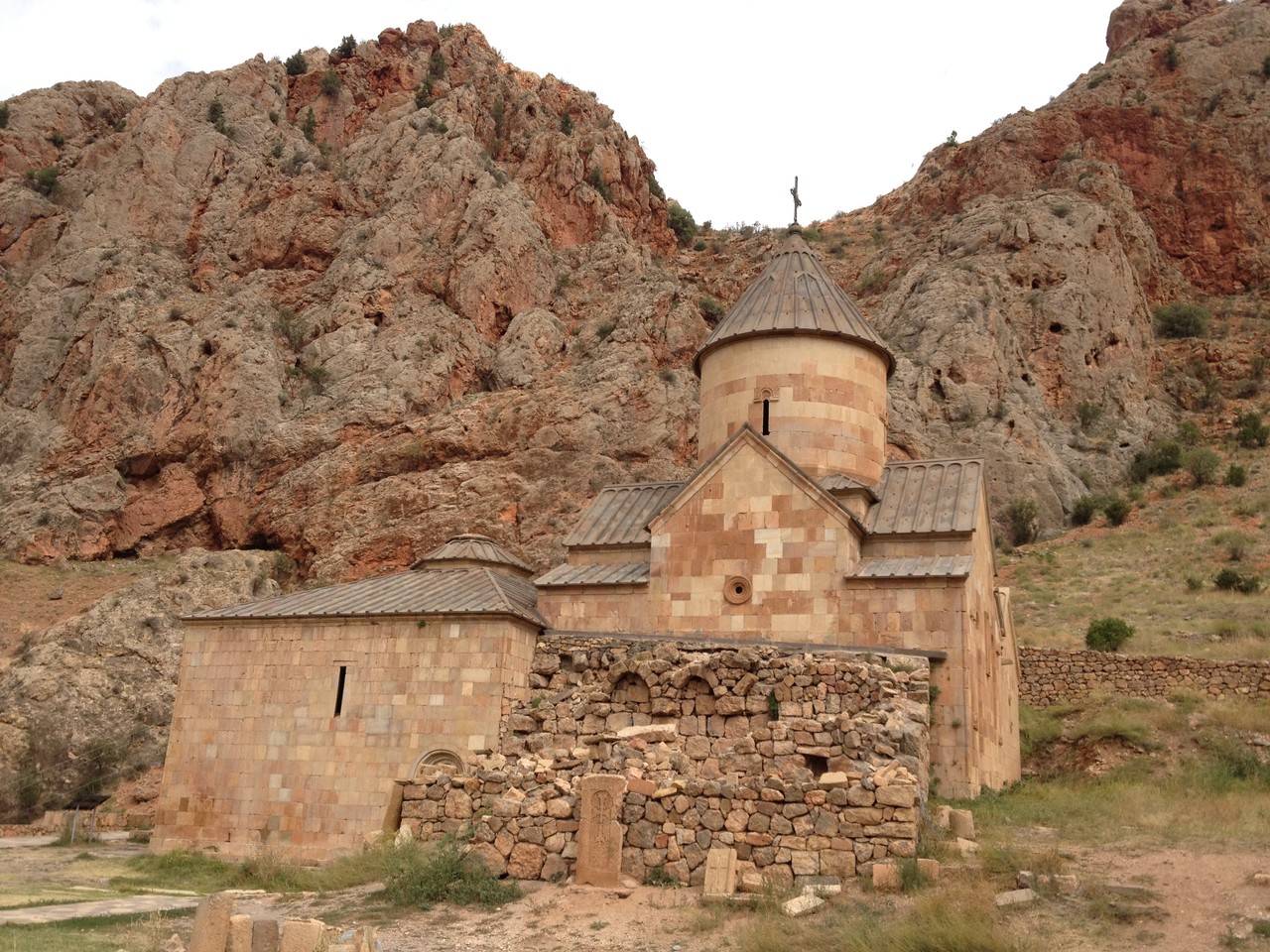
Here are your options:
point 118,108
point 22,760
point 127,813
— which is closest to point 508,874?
point 127,813

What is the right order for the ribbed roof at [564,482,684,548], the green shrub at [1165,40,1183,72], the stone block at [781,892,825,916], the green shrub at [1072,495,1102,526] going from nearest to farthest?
the stone block at [781,892,825,916] < the ribbed roof at [564,482,684,548] < the green shrub at [1072,495,1102,526] < the green shrub at [1165,40,1183,72]

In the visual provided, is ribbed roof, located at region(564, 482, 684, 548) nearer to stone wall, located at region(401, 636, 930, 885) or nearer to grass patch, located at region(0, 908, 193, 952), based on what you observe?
stone wall, located at region(401, 636, 930, 885)

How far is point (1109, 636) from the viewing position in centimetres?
1931

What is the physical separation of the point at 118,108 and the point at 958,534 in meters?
37.1

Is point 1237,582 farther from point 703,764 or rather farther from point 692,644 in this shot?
point 703,764

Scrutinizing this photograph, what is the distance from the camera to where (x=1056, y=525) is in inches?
1181

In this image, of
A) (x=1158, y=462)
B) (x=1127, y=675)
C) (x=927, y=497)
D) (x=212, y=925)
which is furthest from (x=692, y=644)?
(x=1158, y=462)

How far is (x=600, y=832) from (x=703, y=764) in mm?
1877

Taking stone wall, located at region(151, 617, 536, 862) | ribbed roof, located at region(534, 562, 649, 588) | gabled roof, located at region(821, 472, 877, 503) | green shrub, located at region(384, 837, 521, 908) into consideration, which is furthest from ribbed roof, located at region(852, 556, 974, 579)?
green shrub, located at region(384, 837, 521, 908)

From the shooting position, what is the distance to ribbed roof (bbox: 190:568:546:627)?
1303cm

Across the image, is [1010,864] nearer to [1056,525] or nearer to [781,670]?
[781,670]

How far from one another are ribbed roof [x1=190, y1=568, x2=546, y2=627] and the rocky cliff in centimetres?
969

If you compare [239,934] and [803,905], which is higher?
[803,905]

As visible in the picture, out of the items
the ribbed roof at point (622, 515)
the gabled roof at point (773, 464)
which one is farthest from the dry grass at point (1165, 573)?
the ribbed roof at point (622, 515)
